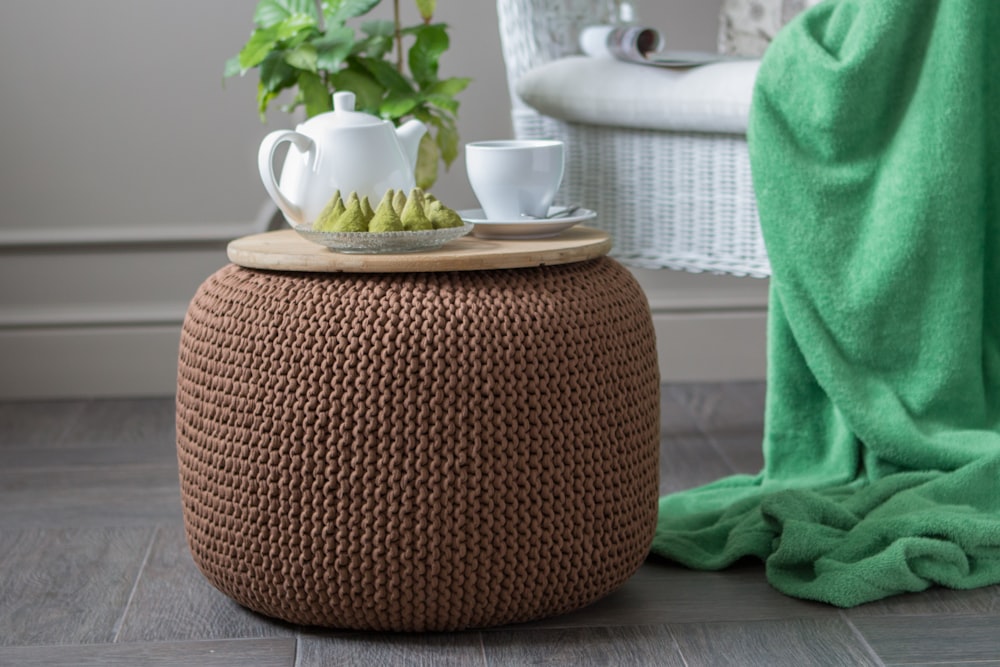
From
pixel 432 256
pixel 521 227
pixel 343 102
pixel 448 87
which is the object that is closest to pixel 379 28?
pixel 448 87

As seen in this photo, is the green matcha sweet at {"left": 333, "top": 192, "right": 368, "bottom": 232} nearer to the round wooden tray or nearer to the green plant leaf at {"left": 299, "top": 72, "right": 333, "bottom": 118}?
the round wooden tray

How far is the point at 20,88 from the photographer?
1901 mm

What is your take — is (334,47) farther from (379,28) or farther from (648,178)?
(648,178)

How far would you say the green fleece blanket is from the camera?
1.25 m

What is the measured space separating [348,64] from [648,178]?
0.43 m

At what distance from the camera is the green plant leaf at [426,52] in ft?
5.26

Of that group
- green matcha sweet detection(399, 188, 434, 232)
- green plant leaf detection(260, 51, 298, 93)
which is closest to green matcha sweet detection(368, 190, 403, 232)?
green matcha sweet detection(399, 188, 434, 232)

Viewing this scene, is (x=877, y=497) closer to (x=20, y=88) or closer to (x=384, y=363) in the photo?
(x=384, y=363)

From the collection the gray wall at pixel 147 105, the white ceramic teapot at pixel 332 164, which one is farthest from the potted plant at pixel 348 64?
the white ceramic teapot at pixel 332 164

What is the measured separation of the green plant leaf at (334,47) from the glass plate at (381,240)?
55 centimetres

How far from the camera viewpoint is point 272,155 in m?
1.12

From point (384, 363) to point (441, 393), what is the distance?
1.9 inches

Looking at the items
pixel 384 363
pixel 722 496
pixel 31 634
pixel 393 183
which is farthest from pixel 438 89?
pixel 31 634

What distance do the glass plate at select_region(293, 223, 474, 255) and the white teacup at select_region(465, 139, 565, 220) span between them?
0.45ft
